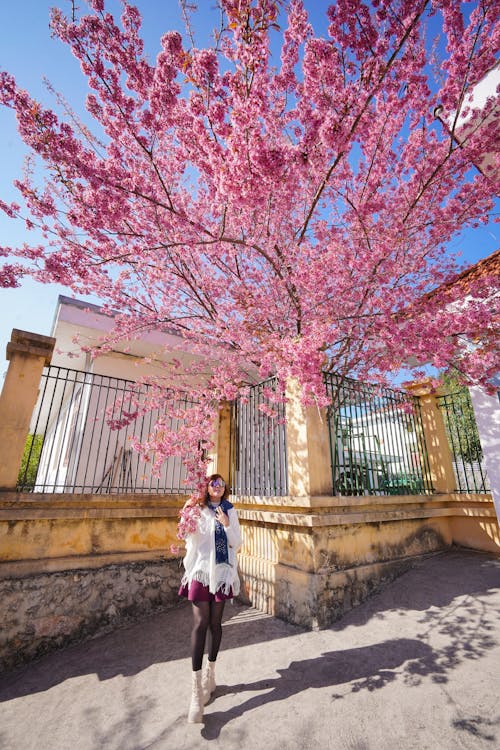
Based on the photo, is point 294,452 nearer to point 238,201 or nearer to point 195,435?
point 195,435

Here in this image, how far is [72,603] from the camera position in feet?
15.6

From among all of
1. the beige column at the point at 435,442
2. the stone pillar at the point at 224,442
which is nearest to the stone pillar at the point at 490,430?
the beige column at the point at 435,442

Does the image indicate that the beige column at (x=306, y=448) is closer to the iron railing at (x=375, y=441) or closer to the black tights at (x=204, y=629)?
the iron railing at (x=375, y=441)

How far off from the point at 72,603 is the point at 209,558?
284 centimetres

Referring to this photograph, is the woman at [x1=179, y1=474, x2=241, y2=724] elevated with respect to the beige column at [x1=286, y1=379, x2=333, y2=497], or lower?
lower

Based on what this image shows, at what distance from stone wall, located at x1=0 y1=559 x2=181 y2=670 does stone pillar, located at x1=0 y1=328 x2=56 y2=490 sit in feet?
4.83

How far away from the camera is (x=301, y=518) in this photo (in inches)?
183

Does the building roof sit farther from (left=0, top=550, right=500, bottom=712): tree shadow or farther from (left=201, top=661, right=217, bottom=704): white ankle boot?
(left=201, top=661, right=217, bottom=704): white ankle boot

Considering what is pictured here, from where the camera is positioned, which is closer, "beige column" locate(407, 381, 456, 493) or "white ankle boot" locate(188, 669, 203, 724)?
"white ankle boot" locate(188, 669, 203, 724)

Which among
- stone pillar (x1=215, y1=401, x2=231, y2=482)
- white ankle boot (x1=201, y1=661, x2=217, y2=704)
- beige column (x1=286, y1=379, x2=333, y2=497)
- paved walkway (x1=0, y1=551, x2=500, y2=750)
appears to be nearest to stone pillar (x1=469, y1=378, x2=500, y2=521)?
paved walkway (x1=0, y1=551, x2=500, y2=750)

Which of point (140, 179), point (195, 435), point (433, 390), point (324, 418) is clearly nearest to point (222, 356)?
point (195, 435)

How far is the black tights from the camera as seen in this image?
10.3ft

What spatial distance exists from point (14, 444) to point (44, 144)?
420 cm

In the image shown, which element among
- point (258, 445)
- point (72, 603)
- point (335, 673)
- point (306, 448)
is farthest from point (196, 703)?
point (258, 445)
